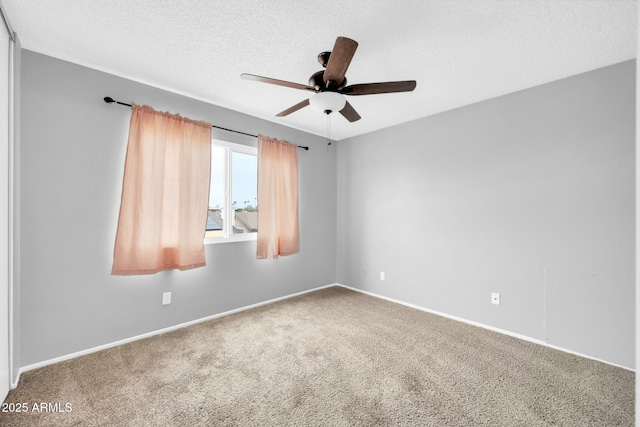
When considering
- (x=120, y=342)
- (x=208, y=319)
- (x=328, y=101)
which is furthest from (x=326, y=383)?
(x=328, y=101)

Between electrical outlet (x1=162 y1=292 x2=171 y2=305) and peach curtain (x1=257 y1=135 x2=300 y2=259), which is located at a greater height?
peach curtain (x1=257 y1=135 x2=300 y2=259)

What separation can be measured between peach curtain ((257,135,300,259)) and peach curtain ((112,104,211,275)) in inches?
28.0

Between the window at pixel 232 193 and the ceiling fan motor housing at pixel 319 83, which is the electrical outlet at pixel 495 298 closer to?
the ceiling fan motor housing at pixel 319 83

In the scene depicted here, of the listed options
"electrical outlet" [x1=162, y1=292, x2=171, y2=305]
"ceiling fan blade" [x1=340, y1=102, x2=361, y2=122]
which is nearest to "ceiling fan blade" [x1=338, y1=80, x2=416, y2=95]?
"ceiling fan blade" [x1=340, y1=102, x2=361, y2=122]

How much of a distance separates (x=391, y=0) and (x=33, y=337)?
3.36 metres

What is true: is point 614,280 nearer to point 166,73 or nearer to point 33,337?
point 166,73

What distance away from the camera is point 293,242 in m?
3.79

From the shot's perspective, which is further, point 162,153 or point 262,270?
point 262,270

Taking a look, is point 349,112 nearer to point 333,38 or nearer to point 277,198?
point 333,38

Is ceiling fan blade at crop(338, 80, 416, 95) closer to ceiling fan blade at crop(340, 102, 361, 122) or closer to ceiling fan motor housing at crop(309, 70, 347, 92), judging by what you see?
ceiling fan motor housing at crop(309, 70, 347, 92)

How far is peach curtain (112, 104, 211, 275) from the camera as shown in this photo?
2453 mm

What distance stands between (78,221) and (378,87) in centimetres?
255

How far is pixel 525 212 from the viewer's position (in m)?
2.67

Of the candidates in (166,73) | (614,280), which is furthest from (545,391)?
(166,73)
